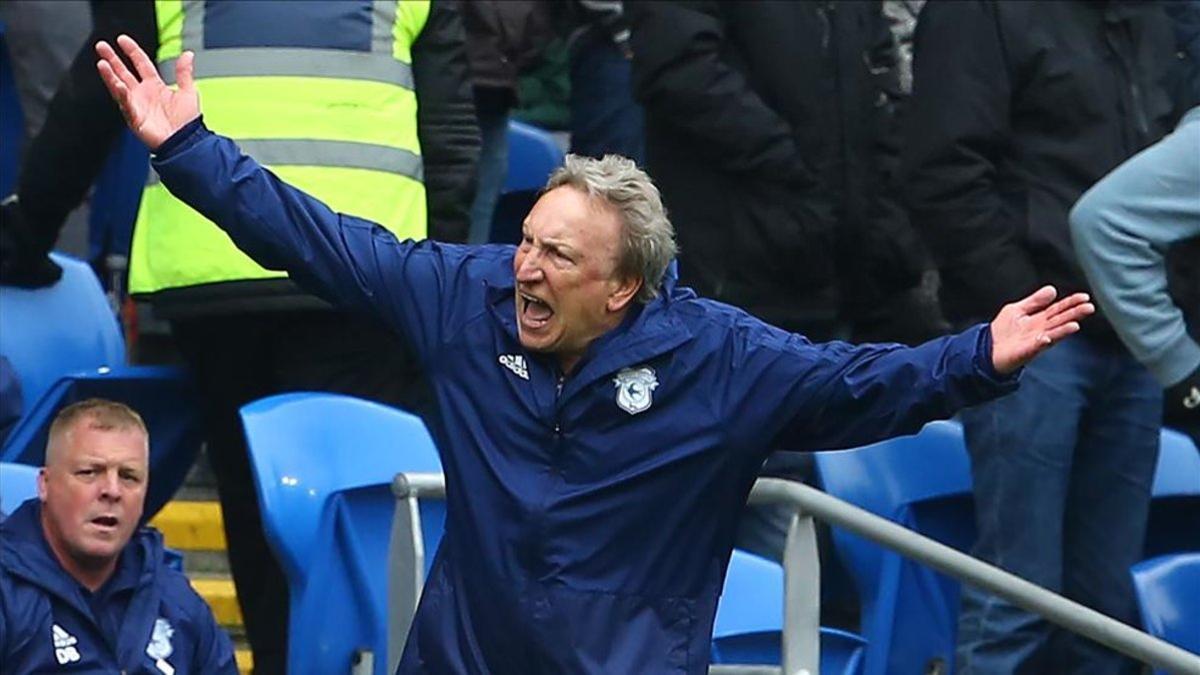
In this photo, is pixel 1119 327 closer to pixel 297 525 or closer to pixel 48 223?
pixel 297 525

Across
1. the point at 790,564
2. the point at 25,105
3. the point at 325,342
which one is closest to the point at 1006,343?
the point at 790,564

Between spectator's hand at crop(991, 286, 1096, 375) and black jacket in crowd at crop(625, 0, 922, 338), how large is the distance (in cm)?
234

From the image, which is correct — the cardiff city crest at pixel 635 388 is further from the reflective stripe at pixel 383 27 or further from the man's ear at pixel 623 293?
the reflective stripe at pixel 383 27

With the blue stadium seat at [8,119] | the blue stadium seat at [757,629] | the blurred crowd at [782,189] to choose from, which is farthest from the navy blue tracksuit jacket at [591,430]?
the blue stadium seat at [8,119]

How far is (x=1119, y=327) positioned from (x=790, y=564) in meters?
0.90

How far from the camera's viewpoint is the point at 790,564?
5.30 metres

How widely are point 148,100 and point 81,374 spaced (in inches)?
84.5

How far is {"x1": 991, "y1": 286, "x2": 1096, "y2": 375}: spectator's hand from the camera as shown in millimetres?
4633

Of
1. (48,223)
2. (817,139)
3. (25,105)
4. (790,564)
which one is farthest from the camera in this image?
(25,105)

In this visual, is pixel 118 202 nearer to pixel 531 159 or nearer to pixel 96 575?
pixel 531 159

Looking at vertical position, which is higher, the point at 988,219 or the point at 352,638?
the point at 988,219

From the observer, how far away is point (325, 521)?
5906mm

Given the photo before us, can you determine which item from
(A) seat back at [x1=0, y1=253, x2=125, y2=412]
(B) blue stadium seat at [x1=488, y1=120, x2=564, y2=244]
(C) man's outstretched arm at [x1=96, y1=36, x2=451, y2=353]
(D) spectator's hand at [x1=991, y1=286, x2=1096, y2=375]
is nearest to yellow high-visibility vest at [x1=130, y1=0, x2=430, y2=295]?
(A) seat back at [x1=0, y1=253, x2=125, y2=412]

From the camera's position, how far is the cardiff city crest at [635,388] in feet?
15.8
